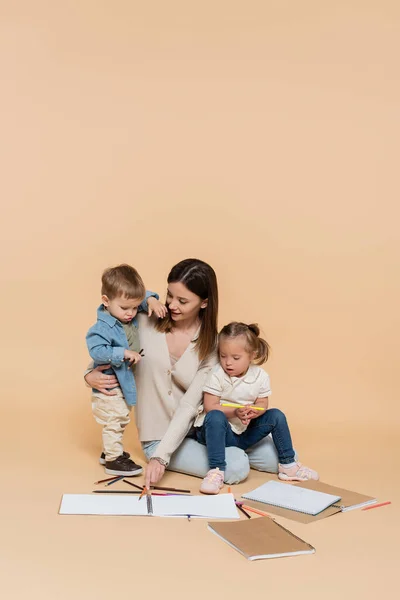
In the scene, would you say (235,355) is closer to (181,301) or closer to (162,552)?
(181,301)

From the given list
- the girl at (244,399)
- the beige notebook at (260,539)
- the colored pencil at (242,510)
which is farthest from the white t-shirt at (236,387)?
the beige notebook at (260,539)

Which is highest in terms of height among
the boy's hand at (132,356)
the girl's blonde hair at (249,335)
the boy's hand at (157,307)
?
the boy's hand at (157,307)

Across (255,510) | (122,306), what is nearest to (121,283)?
(122,306)

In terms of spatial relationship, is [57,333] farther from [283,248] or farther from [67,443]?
[283,248]

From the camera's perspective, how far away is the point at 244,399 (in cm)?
421

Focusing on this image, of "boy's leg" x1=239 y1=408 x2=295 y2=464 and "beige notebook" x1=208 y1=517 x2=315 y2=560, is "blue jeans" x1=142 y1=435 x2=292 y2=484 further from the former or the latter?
"beige notebook" x1=208 y1=517 x2=315 y2=560

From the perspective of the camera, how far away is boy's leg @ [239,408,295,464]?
4.19 meters

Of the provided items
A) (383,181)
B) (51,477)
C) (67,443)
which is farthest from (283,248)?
(51,477)

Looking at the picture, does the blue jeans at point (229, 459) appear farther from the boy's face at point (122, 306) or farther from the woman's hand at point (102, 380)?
the boy's face at point (122, 306)

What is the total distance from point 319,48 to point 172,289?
238 centimetres

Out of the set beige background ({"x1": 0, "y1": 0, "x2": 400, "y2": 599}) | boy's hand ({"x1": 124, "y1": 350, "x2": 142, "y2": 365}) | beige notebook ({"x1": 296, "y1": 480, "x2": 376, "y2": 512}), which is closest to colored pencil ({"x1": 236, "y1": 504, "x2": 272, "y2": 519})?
beige notebook ({"x1": 296, "y1": 480, "x2": 376, "y2": 512})

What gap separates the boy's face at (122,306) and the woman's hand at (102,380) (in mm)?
261

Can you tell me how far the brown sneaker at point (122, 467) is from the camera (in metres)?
4.12

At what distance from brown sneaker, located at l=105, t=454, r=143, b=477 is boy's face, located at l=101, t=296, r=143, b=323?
27.3 inches
